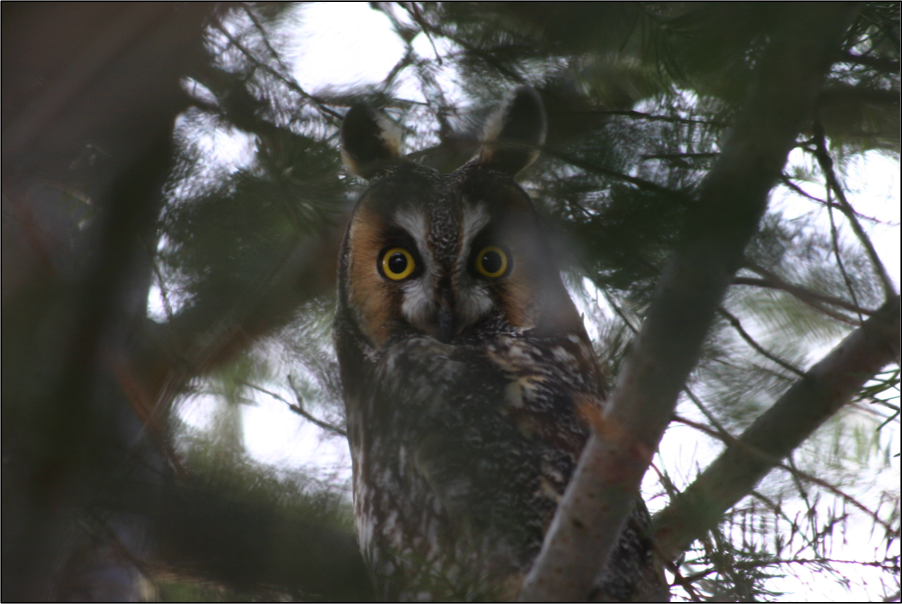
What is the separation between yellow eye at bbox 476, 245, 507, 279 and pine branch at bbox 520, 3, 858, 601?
0.99 metres

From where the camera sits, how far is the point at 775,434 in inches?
62.2

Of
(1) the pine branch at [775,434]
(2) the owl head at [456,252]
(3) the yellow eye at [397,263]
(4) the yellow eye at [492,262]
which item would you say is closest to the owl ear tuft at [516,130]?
(2) the owl head at [456,252]

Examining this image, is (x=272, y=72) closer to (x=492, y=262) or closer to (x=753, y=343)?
(x=492, y=262)

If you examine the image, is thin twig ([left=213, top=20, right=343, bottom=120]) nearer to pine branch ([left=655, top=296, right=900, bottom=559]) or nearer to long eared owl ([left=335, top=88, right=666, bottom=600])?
long eared owl ([left=335, top=88, right=666, bottom=600])

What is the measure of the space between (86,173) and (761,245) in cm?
187

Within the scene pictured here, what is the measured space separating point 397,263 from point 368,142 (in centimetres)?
54

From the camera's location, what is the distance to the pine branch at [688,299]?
0.86m

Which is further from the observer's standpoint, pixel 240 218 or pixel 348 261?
pixel 348 261

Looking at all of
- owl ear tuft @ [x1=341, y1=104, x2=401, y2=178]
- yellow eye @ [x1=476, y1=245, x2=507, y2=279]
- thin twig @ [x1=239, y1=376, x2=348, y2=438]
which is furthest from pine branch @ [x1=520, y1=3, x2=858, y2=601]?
thin twig @ [x1=239, y1=376, x2=348, y2=438]

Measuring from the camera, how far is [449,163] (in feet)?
7.57

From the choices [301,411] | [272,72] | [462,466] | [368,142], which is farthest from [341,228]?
[462,466]

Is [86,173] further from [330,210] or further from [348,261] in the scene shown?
[348,261]

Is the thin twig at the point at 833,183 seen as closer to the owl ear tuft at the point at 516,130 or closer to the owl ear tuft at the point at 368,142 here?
the owl ear tuft at the point at 516,130

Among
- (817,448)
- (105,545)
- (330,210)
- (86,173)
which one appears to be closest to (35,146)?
(86,173)
